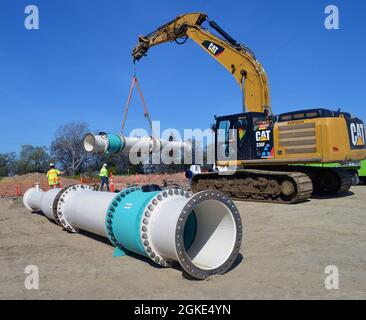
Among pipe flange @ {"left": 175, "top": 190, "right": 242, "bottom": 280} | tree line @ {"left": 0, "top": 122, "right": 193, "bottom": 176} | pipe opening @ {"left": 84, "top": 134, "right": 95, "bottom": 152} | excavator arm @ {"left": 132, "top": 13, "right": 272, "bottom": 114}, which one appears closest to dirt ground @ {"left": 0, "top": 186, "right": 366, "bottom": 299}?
pipe flange @ {"left": 175, "top": 190, "right": 242, "bottom": 280}

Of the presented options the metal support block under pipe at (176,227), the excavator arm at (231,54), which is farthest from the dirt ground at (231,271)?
the excavator arm at (231,54)

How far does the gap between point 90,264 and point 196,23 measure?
12128 mm

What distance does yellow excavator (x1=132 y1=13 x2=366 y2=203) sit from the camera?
11602 mm

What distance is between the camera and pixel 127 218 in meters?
5.47

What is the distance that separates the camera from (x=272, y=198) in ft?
40.8

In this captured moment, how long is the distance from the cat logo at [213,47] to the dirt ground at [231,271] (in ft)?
25.7

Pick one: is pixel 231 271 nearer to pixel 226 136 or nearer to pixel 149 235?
pixel 149 235

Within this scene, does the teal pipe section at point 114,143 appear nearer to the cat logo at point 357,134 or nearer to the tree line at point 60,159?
the cat logo at point 357,134

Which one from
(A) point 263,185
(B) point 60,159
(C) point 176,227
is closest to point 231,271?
(C) point 176,227

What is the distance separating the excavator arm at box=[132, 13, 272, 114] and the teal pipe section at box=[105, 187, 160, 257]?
8809 mm

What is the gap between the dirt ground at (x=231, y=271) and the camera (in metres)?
4.29
